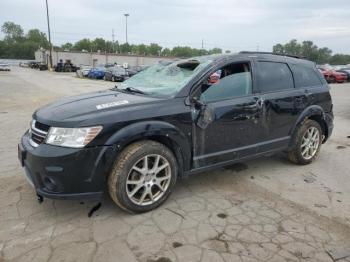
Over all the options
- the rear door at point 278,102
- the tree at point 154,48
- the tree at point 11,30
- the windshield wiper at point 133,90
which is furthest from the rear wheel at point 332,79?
the tree at point 11,30

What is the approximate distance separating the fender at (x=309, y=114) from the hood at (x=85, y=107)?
2.34 metres

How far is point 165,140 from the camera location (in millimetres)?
3631

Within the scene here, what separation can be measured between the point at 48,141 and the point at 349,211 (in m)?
3.32

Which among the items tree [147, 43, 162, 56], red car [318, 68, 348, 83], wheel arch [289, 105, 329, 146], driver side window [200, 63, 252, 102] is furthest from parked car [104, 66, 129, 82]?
tree [147, 43, 162, 56]

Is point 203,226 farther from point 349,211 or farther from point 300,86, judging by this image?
point 300,86

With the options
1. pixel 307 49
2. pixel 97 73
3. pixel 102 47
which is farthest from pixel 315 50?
pixel 97 73

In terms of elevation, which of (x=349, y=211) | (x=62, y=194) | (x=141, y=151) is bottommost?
(x=349, y=211)

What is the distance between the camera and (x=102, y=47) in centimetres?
12106

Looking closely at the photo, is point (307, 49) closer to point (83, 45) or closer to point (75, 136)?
point (83, 45)

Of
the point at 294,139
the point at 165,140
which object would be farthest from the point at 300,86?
the point at 165,140

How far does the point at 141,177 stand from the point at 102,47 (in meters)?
124

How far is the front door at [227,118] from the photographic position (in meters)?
3.88

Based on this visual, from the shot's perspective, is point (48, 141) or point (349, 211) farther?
point (349, 211)

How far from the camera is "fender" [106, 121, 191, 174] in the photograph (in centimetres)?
327
